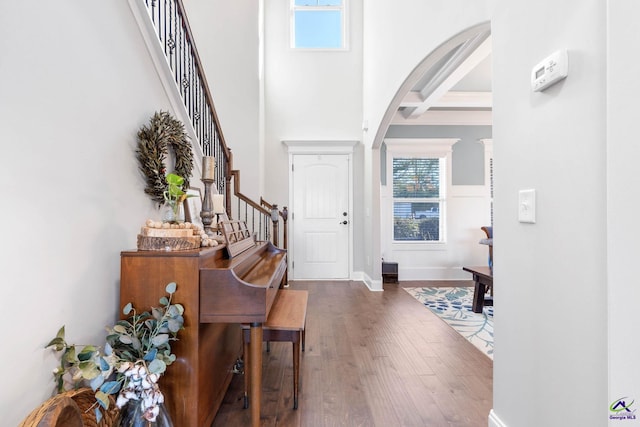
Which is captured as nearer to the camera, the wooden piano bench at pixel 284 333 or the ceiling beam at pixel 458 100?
the wooden piano bench at pixel 284 333

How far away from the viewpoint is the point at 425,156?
5.45m

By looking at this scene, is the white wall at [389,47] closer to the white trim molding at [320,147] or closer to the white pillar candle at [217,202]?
the white trim molding at [320,147]

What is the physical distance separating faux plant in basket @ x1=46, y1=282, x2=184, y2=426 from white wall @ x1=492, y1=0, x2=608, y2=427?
1418 mm

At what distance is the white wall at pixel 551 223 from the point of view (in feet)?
3.20

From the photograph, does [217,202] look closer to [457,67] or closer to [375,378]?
[375,378]

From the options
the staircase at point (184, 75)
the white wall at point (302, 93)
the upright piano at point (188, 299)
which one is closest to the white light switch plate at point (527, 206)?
the upright piano at point (188, 299)

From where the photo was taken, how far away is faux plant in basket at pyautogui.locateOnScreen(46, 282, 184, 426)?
100cm

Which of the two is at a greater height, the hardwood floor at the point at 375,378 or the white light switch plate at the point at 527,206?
the white light switch plate at the point at 527,206

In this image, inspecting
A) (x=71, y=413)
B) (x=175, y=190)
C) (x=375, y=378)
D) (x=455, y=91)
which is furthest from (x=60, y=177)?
(x=455, y=91)

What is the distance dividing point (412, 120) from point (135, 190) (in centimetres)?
483

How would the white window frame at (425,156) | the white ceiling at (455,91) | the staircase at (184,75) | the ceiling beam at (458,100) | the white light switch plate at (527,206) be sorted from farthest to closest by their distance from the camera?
the white window frame at (425,156) < the ceiling beam at (458,100) < the white ceiling at (455,91) < the staircase at (184,75) < the white light switch plate at (527,206)

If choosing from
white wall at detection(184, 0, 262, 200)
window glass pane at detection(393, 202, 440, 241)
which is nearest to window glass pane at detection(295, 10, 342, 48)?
white wall at detection(184, 0, 262, 200)

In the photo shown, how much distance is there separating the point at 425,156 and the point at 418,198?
0.75m

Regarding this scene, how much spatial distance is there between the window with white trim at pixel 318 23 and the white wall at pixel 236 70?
101 cm
